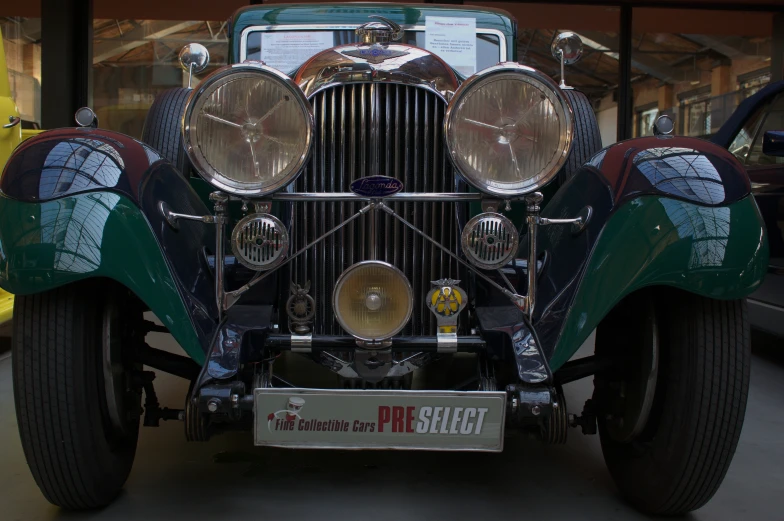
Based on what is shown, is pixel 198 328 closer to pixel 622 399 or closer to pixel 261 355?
pixel 261 355

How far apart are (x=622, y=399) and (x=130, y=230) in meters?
1.51

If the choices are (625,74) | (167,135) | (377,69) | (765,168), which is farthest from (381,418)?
(625,74)

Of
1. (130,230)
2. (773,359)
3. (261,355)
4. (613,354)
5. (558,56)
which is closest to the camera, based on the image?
(130,230)

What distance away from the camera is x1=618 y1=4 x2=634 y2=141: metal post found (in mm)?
7902

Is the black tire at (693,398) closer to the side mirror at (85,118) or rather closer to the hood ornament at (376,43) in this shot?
the hood ornament at (376,43)

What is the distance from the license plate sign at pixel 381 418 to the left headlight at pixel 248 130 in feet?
1.89

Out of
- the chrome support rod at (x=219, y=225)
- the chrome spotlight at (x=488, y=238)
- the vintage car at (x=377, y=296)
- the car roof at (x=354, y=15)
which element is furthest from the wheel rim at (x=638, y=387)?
the car roof at (x=354, y=15)

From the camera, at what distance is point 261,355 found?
2203 mm

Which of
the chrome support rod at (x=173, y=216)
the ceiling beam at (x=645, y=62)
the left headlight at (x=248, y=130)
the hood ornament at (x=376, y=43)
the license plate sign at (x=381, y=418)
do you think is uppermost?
the ceiling beam at (x=645, y=62)

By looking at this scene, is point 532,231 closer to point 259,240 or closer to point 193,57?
point 259,240

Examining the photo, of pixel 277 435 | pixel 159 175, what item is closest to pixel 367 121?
pixel 159 175

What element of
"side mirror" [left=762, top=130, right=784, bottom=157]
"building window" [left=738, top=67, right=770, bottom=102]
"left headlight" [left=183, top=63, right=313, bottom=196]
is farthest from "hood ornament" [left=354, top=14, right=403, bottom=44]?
"building window" [left=738, top=67, right=770, bottom=102]

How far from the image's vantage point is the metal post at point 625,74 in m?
7.90

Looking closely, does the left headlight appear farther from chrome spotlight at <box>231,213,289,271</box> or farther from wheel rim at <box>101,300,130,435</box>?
wheel rim at <box>101,300,130,435</box>
